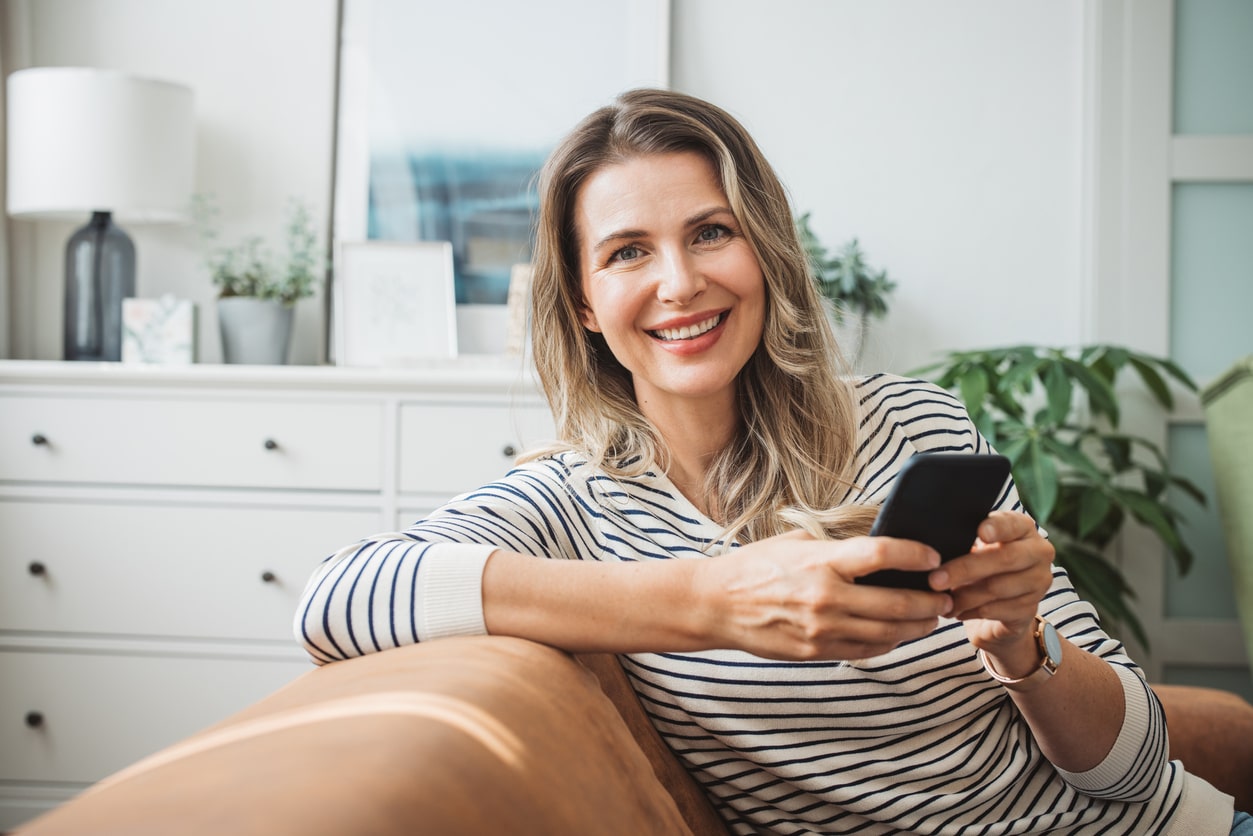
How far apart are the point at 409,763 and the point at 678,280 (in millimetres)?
724

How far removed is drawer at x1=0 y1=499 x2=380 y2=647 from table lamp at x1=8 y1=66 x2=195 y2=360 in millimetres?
499

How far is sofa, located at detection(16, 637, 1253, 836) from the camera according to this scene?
1.30 feet

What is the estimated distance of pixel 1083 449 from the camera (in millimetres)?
2641

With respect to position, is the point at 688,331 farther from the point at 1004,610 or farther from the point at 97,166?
the point at 97,166

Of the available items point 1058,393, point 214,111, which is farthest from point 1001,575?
point 214,111

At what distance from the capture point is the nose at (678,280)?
1.09m

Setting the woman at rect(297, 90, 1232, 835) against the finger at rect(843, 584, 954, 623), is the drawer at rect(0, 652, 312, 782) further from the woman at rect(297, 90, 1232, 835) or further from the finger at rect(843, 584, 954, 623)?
the finger at rect(843, 584, 954, 623)

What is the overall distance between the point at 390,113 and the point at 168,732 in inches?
64.9

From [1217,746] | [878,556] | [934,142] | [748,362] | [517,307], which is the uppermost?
[934,142]

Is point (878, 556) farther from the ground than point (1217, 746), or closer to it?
farther from the ground

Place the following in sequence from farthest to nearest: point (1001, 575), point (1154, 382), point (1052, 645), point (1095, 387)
Result: point (1154, 382), point (1095, 387), point (1052, 645), point (1001, 575)

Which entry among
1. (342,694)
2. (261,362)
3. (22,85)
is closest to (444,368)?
(261,362)

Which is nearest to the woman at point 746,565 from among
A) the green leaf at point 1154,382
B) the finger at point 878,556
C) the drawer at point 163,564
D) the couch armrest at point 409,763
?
the finger at point 878,556

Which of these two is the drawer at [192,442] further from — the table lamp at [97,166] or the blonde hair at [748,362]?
the blonde hair at [748,362]
